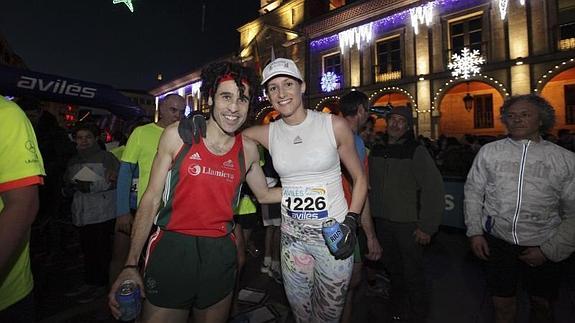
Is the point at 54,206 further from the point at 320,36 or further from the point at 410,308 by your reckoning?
the point at 320,36

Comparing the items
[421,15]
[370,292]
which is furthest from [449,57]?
[370,292]

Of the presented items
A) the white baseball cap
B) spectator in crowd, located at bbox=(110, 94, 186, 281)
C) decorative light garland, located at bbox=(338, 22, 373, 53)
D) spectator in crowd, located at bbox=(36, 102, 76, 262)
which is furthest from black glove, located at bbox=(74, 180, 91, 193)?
decorative light garland, located at bbox=(338, 22, 373, 53)

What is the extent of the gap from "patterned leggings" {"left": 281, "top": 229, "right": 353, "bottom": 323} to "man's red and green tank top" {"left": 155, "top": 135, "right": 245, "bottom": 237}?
2.40 feet

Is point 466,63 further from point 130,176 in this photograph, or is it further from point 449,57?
point 130,176

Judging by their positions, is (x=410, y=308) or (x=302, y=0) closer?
(x=410, y=308)

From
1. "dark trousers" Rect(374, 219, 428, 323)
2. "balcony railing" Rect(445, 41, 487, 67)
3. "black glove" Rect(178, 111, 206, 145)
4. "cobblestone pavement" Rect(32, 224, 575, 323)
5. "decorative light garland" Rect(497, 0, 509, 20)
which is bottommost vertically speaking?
"cobblestone pavement" Rect(32, 224, 575, 323)

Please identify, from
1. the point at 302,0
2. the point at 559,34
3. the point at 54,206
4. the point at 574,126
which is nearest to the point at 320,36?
the point at 302,0

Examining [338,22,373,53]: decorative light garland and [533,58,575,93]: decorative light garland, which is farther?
[338,22,373,53]: decorative light garland

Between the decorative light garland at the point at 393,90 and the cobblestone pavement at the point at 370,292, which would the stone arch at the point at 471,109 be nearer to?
the decorative light garland at the point at 393,90

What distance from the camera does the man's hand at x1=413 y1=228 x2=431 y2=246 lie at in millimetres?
3541

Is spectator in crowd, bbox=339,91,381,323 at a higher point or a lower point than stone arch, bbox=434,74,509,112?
lower

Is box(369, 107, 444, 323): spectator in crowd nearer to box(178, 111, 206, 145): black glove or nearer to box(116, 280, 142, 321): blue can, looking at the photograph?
box(178, 111, 206, 145): black glove

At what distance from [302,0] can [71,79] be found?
25077 millimetres

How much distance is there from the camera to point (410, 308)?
374 centimetres
